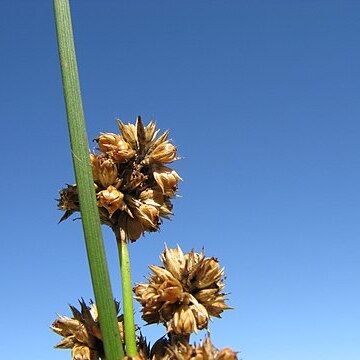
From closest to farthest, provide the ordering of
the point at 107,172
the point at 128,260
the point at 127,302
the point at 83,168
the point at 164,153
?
the point at 83,168
the point at 127,302
the point at 128,260
the point at 107,172
the point at 164,153

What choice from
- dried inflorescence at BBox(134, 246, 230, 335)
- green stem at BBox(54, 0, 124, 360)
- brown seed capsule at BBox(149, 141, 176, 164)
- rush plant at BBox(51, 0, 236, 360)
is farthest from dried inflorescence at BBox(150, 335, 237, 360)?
brown seed capsule at BBox(149, 141, 176, 164)

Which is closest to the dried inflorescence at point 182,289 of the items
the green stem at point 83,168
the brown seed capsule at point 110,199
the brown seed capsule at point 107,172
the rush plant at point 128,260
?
the rush plant at point 128,260

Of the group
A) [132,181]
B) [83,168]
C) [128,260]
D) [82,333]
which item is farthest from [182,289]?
[83,168]

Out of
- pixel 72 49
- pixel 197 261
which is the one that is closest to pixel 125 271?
pixel 197 261

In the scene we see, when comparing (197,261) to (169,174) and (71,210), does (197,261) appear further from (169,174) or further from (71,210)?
(71,210)

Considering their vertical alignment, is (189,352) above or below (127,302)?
below

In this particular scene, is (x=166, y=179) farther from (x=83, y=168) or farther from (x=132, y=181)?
(x=83, y=168)
